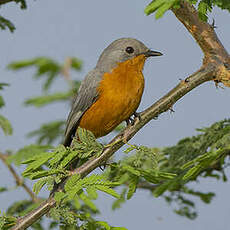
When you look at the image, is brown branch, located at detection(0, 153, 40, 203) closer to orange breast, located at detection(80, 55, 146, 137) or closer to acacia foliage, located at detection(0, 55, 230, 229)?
acacia foliage, located at detection(0, 55, 230, 229)

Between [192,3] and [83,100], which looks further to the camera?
[83,100]

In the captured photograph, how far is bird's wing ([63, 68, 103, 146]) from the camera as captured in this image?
4223 millimetres

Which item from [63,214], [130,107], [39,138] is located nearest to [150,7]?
[63,214]

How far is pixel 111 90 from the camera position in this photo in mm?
4121

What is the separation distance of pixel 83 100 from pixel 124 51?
28.0 inches

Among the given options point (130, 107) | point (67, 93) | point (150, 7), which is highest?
point (67, 93)

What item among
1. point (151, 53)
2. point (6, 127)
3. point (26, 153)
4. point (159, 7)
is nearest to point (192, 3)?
point (159, 7)

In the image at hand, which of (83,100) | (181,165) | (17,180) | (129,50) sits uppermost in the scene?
(129,50)

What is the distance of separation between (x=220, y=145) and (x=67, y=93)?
431 cm

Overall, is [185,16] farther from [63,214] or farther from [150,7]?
[63,214]

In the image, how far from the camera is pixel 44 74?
7.62 metres

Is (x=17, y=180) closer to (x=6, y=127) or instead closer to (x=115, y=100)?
(x=6, y=127)

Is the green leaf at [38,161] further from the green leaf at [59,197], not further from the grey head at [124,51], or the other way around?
the grey head at [124,51]

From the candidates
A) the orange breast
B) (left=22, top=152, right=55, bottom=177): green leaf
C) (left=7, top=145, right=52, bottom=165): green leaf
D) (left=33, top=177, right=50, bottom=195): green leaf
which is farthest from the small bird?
(left=33, top=177, right=50, bottom=195): green leaf
